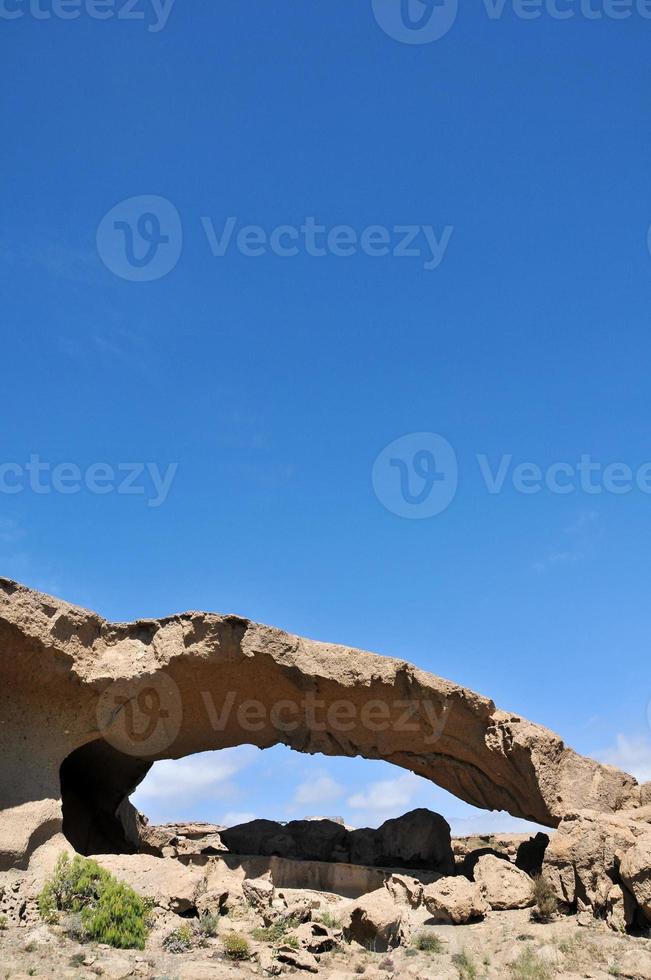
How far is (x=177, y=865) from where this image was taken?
39.9 feet

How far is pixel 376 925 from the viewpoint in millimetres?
11000

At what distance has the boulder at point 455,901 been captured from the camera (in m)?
11.9

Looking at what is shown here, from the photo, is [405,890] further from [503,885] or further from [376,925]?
[376,925]

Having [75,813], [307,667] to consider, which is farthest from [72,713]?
[75,813]

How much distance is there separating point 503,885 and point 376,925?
2514 mm

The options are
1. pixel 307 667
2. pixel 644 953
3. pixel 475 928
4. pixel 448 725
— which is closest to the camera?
pixel 644 953

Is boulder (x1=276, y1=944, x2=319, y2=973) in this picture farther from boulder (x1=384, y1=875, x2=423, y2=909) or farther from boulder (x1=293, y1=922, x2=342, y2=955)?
boulder (x1=384, y1=875, x2=423, y2=909)

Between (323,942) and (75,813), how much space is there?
7359mm

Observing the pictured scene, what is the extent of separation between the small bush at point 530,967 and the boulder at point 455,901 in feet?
5.13

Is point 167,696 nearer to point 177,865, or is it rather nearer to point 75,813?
point 177,865

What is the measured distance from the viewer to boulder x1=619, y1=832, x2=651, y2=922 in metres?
10.9

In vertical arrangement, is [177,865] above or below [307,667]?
below

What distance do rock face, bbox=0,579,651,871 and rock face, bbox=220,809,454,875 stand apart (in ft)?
3.02

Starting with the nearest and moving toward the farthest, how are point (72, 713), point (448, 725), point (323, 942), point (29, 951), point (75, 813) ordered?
1. point (29, 951)
2. point (323, 942)
3. point (72, 713)
4. point (448, 725)
5. point (75, 813)
